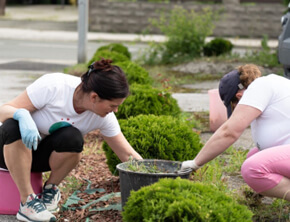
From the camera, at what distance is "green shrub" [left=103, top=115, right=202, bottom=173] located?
13.3 ft

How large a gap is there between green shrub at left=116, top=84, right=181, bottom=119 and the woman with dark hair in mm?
1632

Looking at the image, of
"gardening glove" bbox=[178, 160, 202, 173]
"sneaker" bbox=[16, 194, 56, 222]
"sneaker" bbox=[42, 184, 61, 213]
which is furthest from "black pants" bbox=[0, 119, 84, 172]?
"gardening glove" bbox=[178, 160, 202, 173]

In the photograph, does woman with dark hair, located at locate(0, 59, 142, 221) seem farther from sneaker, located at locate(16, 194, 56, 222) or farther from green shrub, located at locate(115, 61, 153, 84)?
green shrub, located at locate(115, 61, 153, 84)

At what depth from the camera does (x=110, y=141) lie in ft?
12.6

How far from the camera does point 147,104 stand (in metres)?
5.45

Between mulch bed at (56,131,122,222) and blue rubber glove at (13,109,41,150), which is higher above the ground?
blue rubber glove at (13,109,41,150)

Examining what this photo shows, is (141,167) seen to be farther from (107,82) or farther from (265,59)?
(265,59)

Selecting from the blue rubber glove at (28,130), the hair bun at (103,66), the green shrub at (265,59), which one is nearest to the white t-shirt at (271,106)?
the hair bun at (103,66)

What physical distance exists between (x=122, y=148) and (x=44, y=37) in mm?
17613

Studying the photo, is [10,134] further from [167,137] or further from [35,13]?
[35,13]

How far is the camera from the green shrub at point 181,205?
2.63 meters

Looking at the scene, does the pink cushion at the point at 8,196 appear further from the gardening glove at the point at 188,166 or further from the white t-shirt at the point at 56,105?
the gardening glove at the point at 188,166

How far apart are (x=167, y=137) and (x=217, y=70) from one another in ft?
23.4

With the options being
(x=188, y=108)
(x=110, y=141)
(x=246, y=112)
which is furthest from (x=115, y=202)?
(x=188, y=108)
